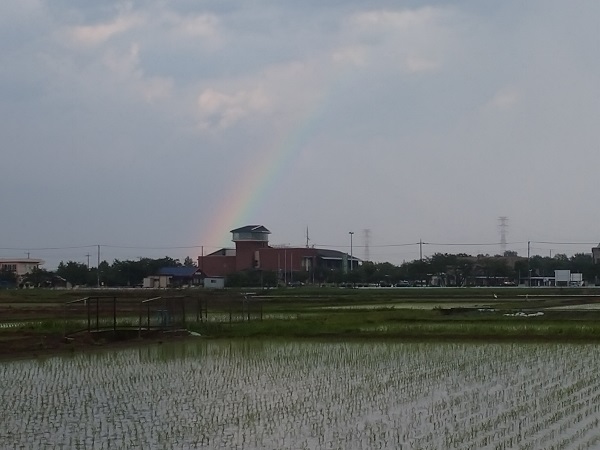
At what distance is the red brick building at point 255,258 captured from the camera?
84.0m

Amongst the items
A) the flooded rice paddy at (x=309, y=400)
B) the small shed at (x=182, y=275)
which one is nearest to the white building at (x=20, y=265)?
the small shed at (x=182, y=275)

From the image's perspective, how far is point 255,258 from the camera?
84312mm

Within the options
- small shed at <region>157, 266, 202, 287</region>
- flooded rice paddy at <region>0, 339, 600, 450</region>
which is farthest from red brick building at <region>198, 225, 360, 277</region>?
flooded rice paddy at <region>0, 339, 600, 450</region>

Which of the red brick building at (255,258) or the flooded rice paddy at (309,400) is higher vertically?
the red brick building at (255,258)

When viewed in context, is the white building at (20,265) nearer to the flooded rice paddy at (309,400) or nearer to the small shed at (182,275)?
the small shed at (182,275)

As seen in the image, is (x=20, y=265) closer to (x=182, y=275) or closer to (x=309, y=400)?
(x=182, y=275)

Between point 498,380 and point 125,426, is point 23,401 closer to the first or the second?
point 125,426

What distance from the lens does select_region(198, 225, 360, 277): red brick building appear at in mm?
84000

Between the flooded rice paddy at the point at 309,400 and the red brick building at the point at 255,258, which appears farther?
the red brick building at the point at 255,258

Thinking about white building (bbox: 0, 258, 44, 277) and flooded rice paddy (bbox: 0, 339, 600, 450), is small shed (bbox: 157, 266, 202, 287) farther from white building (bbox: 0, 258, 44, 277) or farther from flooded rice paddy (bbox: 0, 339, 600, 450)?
flooded rice paddy (bbox: 0, 339, 600, 450)

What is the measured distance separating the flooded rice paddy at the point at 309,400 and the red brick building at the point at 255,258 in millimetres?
67145

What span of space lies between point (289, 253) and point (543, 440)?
77459mm

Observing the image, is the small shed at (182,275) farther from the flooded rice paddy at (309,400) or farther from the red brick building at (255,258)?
the flooded rice paddy at (309,400)

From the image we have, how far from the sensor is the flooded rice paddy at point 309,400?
26.2ft
